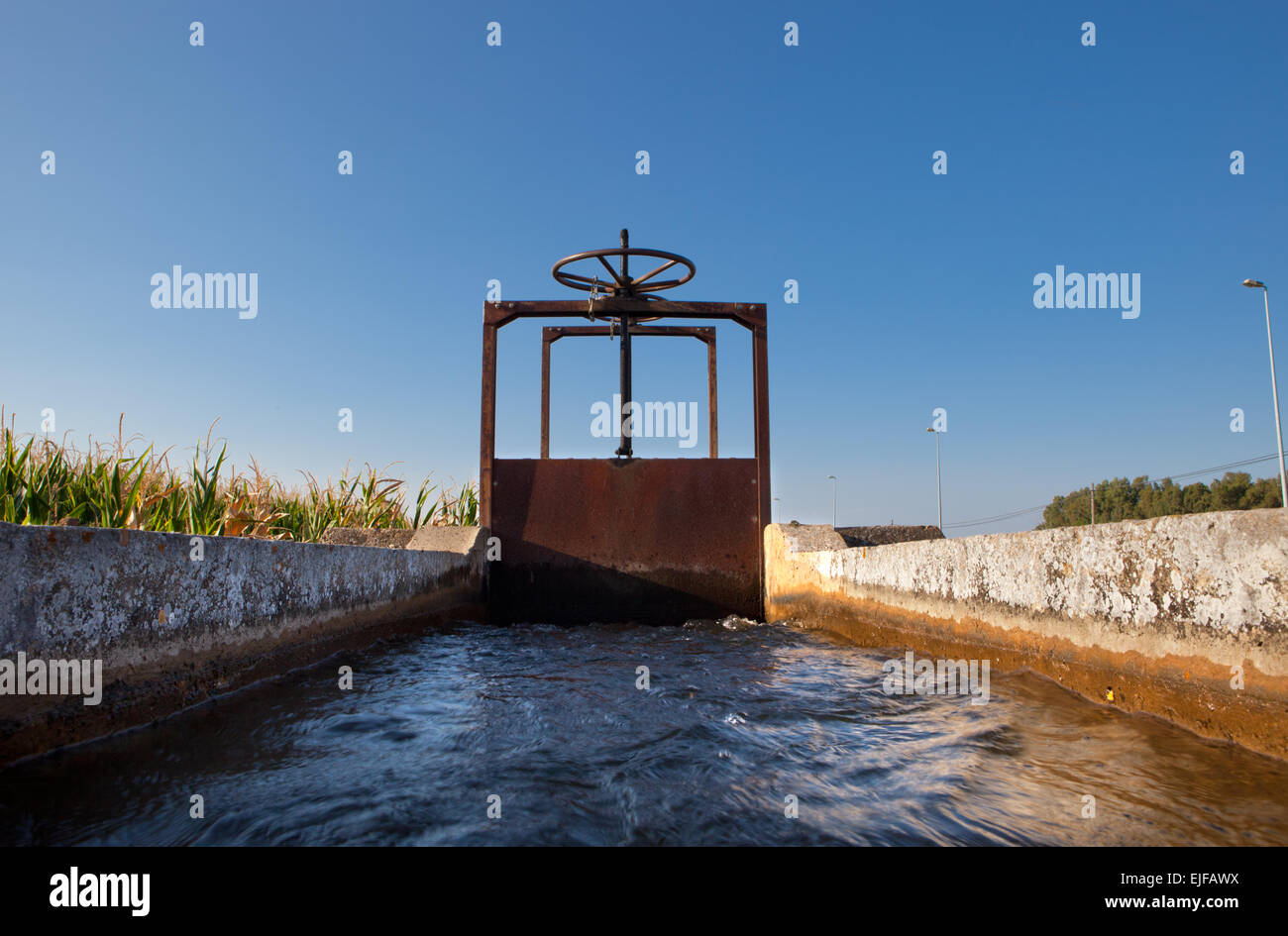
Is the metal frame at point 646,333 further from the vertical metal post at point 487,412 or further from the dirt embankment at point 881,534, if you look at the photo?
the dirt embankment at point 881,534

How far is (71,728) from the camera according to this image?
2.08 meters

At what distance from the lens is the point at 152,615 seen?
2418mm

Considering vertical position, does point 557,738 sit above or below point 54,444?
below

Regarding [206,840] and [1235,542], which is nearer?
[206,840]

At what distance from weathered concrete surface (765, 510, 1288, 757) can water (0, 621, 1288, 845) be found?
11 centimetres

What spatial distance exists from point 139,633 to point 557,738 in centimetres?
149

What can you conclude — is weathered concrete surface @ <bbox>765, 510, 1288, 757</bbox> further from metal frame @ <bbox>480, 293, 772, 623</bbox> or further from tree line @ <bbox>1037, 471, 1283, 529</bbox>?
tree line @ <bbox>1037, 471, 1283, 529</bbox>

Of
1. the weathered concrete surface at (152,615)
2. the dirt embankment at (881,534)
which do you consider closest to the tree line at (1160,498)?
the dirt embankment at (881,534)

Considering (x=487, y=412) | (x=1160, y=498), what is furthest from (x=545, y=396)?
(x=1160, y=498)

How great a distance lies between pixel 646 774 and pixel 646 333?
673 cm

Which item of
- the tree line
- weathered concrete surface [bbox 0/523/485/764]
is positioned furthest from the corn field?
the tree line

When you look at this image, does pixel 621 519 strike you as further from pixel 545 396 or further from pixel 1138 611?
pixel 1138 611
